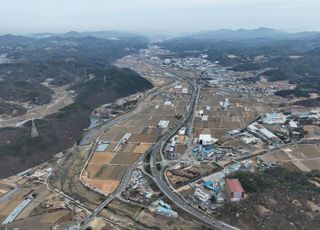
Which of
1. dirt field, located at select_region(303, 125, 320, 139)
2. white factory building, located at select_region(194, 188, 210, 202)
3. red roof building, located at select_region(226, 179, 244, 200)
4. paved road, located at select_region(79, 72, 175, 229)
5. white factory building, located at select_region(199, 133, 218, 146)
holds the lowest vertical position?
paved road, located at select_region(79, 72, 175, 229)

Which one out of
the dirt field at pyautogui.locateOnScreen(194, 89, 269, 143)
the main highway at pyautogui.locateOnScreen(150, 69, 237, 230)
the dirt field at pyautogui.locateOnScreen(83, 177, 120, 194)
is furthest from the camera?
the dirt field at pyautogui.locateOnScreen(194, 89, 269, 143)

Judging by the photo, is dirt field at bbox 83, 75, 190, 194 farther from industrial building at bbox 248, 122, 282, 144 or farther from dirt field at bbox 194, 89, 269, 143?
industrial building at bbox 248, 122, 282, 144

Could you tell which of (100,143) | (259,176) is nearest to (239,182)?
(259,176)

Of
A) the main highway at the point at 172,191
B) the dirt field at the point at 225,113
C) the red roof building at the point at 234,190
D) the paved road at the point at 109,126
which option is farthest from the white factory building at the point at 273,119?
the red roof building at the point at 234,190

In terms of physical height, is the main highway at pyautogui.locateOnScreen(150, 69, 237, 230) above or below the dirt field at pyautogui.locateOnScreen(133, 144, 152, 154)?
above

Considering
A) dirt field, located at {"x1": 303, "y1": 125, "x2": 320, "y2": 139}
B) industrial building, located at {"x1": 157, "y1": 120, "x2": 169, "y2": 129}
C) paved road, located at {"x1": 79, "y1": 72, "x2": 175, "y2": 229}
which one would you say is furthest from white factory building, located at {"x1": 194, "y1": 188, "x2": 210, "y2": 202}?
dirt field, located at {"x1": 303, "y1": 125, "x2": 320, "y2": 139}

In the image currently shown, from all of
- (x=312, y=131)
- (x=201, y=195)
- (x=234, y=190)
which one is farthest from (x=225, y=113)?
(x=234, y=190)

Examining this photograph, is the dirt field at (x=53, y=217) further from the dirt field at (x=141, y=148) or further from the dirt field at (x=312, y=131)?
the dirt field at (x=312, y=131)

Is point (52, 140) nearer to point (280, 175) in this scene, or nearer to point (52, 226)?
point (52, 226)

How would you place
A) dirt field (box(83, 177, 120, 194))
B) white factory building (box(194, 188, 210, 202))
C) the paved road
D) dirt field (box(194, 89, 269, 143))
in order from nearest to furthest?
the paved road → white factory building (box(194, 188, 210, 202)) → dirt field (box(83, 177, 120, 194)) → dirt field (box(194, 89, 269, 143))

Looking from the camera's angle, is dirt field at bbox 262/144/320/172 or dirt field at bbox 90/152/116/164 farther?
dirt field at bbox 90/152/116/164

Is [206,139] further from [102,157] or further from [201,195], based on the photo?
[201,195]
